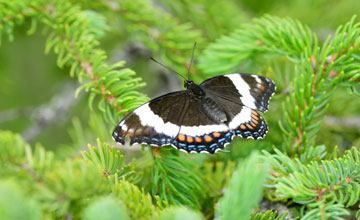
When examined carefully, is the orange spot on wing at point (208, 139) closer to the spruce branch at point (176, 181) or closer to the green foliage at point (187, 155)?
the green foliage at point (187, 155)

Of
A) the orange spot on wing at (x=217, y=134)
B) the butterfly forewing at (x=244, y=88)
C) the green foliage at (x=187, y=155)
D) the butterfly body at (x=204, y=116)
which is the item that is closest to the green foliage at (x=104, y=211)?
the green foliage at (x=187, y=155)

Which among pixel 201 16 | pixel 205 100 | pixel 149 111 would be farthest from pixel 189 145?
pixel 201 16

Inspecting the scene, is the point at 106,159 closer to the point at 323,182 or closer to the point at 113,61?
the point at 323,182

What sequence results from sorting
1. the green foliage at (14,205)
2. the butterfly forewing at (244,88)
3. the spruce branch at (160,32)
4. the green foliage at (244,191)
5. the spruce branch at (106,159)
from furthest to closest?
the spruce branch at (160,32)
the butterfly forewing at (244,88)
the spruce branch at (106,159)
the green foliage at (244,191)
the green foliage at (14,205)

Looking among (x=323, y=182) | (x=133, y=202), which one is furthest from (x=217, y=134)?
(x=133, y=202)

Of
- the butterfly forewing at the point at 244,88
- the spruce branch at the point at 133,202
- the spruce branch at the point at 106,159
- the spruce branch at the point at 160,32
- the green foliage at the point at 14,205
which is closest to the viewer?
the green foliage at the point at 14,205

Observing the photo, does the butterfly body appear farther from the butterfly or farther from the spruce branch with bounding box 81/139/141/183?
the spruce branch with bounding box 81/139/141/183
